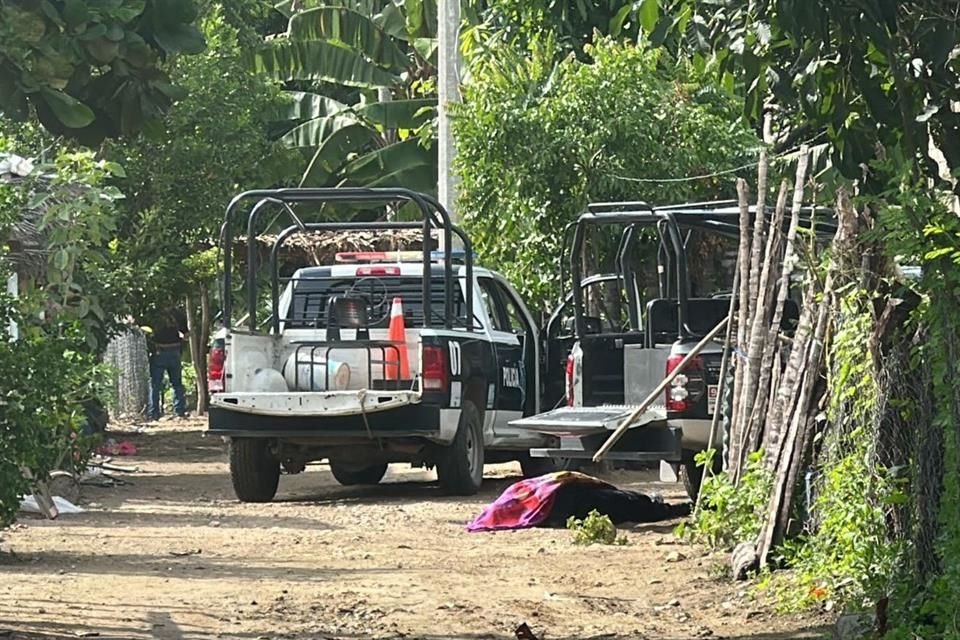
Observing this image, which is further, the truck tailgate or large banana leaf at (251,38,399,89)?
large banana leaf at (251,38,399,89)

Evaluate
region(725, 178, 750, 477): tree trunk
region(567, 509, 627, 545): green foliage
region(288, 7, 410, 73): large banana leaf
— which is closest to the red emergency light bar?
region(567, 509, 627, 545): green foliage

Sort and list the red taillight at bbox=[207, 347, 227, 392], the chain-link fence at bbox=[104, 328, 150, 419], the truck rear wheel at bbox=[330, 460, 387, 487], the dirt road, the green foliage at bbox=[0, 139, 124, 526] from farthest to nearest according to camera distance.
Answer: the chain-link fence at bbox=[104, 328, 150, 419] < the truck rear wheel at bbox=[330, 460, 387, 487] < the red taillight at bbox=[207, 347, 227, 392] < the green foliage at bbox=[0, 139, 124, 526] < the dirt road

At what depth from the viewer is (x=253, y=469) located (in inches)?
615

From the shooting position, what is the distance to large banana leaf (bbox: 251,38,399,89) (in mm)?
28656

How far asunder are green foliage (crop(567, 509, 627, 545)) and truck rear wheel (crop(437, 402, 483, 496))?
3.20 meters

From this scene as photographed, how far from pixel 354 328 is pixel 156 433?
12331 mm

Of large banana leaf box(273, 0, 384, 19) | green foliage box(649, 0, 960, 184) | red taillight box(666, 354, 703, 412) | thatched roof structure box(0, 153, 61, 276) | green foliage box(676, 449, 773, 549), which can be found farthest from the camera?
large banana leaf box(273, 0, 384, 19)

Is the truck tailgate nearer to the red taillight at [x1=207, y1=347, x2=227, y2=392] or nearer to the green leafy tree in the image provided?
the red taillight at [x1=207, y1=347, x2=227, y2=392]

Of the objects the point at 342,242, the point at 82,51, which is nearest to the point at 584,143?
the point at 342,242

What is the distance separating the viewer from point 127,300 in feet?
70.9

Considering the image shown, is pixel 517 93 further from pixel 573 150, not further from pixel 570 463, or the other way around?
pixel 570 463

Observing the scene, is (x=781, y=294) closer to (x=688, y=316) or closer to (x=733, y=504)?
(x=733, y=504)

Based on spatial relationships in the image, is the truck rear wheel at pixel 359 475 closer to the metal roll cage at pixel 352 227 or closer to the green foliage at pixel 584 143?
the metal roll cage at pixel 352 227

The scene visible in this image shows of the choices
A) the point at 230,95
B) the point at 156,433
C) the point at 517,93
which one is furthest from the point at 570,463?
the point at 156,433
